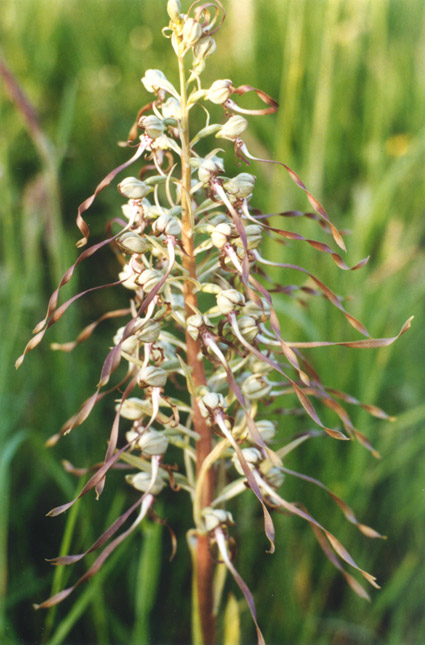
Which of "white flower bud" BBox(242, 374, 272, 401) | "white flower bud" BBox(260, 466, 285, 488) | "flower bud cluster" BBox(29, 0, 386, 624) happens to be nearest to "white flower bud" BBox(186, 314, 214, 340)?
"flower bud cluster" BBox(29, 0, 386, 624)

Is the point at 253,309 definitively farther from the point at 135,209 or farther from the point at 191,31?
the point at 191,31

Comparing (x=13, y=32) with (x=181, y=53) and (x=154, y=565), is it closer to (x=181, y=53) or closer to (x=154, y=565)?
(x=181, y=53)

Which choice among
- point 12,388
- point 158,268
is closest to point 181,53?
point 158,268

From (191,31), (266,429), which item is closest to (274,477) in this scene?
(266,429)

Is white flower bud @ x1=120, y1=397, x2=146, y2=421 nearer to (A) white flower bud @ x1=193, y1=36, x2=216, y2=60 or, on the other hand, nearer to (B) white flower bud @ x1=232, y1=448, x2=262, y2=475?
(B) white flower bud @ x1=232, y1=448, x2=262, y2=475

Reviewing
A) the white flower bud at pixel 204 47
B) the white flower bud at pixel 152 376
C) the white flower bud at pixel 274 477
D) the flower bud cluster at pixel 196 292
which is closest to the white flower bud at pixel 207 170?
the flower bud cluster at pixel 196 292

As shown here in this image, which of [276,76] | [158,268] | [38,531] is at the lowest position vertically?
[38,531]

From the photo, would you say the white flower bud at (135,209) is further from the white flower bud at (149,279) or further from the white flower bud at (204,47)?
the white flower bud at (204,47)
